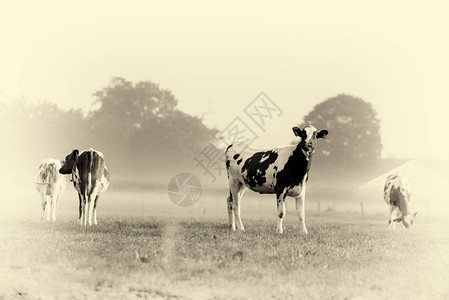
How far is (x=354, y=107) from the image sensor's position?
1407 centimetres

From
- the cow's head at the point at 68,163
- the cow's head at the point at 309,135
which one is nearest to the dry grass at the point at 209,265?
the cow's head at the point at 309,135

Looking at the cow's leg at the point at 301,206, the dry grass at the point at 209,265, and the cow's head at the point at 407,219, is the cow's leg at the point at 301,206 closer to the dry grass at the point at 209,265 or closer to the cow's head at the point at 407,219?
the dry grass at the point at 209,265

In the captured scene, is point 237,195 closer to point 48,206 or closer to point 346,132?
point 346,132

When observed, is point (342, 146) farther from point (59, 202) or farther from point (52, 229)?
point (59, 202)

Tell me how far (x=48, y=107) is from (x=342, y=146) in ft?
25.3

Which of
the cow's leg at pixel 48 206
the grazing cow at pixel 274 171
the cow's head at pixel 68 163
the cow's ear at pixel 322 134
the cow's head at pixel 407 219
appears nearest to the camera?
the cow's ear at pixel 322 134

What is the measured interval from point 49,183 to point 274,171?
7163 mm

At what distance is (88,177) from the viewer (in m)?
16.2

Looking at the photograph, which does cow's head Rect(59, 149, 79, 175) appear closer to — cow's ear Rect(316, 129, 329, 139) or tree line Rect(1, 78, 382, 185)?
tree line Rect(1, 78, 382, 185)

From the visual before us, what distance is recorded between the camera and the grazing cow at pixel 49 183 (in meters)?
16.6

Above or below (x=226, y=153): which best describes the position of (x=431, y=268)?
below

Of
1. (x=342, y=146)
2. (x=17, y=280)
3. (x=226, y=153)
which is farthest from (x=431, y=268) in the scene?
(x=17, y=280)

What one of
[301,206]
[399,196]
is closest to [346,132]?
[301,206]

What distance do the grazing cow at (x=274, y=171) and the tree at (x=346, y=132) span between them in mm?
632
